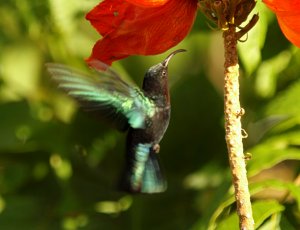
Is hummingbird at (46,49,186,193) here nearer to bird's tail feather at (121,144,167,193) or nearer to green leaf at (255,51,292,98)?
bird's tail feather at (121,144,167,193)

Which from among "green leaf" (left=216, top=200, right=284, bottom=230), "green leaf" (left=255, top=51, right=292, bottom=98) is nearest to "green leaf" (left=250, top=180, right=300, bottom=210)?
"green leaf" (left=216, top=200, right=284, bottom=230)

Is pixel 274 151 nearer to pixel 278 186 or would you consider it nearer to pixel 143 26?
pixel 278 186

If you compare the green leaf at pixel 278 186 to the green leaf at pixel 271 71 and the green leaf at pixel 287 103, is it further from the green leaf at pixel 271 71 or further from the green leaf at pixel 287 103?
the green leaf at pixel 271 71

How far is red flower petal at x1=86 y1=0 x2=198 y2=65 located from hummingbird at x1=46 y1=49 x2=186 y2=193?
2 cm

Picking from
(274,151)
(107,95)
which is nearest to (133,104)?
(107,95)

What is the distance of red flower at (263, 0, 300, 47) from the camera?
769 mm

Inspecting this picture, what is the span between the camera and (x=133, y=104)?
35.8 inches

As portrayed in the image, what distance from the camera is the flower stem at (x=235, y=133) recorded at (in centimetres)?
76

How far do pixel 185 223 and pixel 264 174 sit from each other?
0.36 meters

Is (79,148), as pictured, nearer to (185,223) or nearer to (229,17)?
(185,223)

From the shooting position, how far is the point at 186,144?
1683 millimetres

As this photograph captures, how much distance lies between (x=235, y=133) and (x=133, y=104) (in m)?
0.17

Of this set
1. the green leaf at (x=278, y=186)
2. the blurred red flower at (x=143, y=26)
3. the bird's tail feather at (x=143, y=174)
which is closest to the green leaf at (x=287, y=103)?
the green leaf at (x=278, y=186)

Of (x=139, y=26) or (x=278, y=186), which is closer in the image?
(x=139, y=26)
